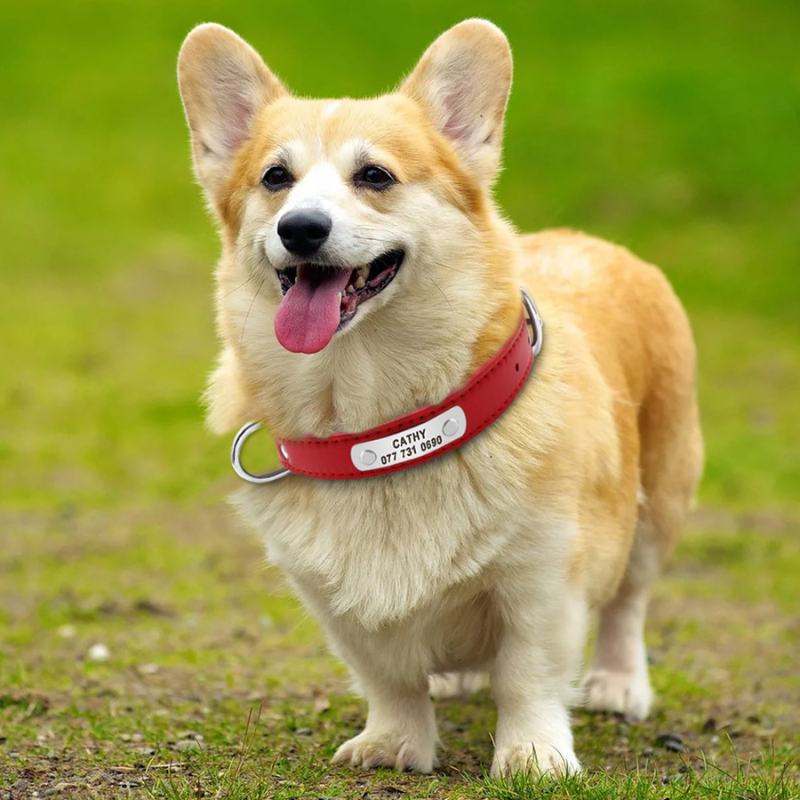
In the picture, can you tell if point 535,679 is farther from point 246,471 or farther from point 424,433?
point 246,471

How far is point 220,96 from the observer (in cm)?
478

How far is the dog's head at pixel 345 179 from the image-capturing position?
4129 millimetres

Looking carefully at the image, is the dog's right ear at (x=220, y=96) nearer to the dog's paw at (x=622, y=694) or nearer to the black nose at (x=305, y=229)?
the black nose at (x=305, y=229)

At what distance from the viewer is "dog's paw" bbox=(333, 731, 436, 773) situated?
14.8ft

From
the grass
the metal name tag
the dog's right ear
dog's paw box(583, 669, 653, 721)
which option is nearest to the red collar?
the metal name tag

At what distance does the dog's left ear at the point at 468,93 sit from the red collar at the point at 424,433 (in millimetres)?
734

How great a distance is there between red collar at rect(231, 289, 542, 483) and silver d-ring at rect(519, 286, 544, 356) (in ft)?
0.58

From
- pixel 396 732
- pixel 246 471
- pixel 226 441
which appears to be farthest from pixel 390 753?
pixel 226 441

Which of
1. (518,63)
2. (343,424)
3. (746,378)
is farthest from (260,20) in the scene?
(343,424)

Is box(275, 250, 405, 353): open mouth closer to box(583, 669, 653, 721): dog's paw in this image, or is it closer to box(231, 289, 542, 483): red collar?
box(231, 289, 542, 483): red collar

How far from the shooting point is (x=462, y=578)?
415cm

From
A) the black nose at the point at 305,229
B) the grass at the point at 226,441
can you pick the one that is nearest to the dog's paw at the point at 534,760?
the grass at the point at 226,441

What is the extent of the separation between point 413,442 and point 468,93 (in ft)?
4.19

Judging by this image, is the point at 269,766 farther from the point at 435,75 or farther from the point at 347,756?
the point at 435,75
